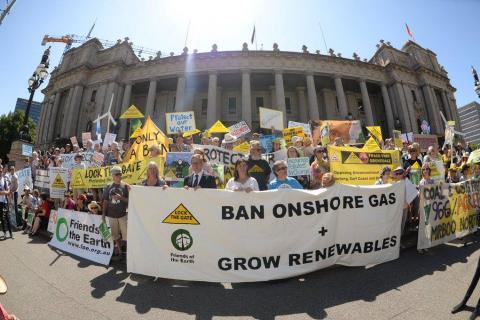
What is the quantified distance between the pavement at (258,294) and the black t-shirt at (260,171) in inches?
79.2

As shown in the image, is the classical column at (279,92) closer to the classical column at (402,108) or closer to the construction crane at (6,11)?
the classical column at (402,108)

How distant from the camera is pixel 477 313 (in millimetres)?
3027

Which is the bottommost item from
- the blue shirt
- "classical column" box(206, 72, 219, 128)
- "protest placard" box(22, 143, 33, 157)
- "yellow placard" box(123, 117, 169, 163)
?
the blue shirt

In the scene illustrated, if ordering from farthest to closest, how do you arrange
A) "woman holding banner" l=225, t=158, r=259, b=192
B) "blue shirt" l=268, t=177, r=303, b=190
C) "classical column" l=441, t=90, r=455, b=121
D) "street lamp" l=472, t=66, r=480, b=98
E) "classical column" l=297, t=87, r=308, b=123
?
"classical column" l=441, t=90, r=455, b=121 → "classical column" l=297, t=87, r=308, b=123 → "street lamp" l=472, t=66, r=480, b=98 → "blue shirt" l=268, t=177, r=303, b=190 → "woman holding banner" l=225, t=158, r=259, b=192

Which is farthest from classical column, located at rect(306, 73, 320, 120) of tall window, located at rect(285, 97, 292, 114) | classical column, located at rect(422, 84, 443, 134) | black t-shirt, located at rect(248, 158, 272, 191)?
black t-shirt, located at rect(248, 158, 272, 191)

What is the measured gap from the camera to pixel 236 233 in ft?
14.0

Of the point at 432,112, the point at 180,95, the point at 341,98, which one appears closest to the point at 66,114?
the point at 180,95

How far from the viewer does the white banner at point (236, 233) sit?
167 inches

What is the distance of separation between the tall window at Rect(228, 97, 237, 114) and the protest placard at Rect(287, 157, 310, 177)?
99.3 feet

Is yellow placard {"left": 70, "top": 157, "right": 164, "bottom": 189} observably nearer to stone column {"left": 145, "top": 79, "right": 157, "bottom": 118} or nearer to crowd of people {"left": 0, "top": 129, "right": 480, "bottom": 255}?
crowd of people {"left": 0, "top": 129, "right": 480, "bottom": 255}

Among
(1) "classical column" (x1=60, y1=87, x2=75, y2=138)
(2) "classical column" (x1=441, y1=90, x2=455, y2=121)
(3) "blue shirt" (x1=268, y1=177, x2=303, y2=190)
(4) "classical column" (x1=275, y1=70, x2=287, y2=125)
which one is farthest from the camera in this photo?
A: (2) "classical column" (x1=441, y1=90, x2=455, y2=121)

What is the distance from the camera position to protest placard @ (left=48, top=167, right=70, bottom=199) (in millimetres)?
8903

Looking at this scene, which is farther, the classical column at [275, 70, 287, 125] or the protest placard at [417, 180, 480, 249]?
Answer: the classical column at [275, 70, 287, 125]

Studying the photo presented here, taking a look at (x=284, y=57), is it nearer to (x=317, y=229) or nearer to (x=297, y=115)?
(x=297, y=115)
